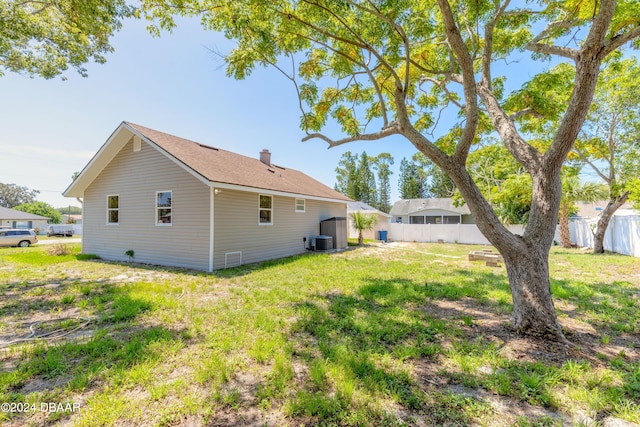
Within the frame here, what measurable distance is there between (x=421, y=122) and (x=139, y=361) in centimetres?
814

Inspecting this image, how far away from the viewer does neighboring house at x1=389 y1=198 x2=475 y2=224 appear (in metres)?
26.2

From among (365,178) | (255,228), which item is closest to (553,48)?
(255,228)

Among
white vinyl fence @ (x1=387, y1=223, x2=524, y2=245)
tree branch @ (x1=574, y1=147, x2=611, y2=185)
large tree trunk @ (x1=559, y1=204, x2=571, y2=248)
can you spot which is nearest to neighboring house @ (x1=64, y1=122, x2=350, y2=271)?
white vinyl fence @ (x1=387, y1=223, x2=524, y2=245)

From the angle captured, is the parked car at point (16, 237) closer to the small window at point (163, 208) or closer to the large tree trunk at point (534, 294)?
the small window at point (163, 208)

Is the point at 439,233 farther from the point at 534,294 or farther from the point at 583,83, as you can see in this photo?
the point at 583,83

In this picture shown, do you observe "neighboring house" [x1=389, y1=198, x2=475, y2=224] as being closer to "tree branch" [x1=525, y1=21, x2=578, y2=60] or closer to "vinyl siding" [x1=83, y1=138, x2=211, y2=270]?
"tree branch" [x1=525, y1=21, x2=578, y2=60]

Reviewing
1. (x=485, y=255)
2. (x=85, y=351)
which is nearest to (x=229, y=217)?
(x=85, y=351)

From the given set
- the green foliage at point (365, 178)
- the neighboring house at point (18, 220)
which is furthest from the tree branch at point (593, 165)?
the neighboring house at point (18, 220)

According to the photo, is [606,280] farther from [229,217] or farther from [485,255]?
[229,217]

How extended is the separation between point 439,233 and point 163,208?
17.6m

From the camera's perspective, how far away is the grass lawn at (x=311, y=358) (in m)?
2.20

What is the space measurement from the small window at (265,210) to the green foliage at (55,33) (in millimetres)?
6615

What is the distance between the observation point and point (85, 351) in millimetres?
3201

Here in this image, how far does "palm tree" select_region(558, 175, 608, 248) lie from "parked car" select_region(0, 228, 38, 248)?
34518 millimetres
